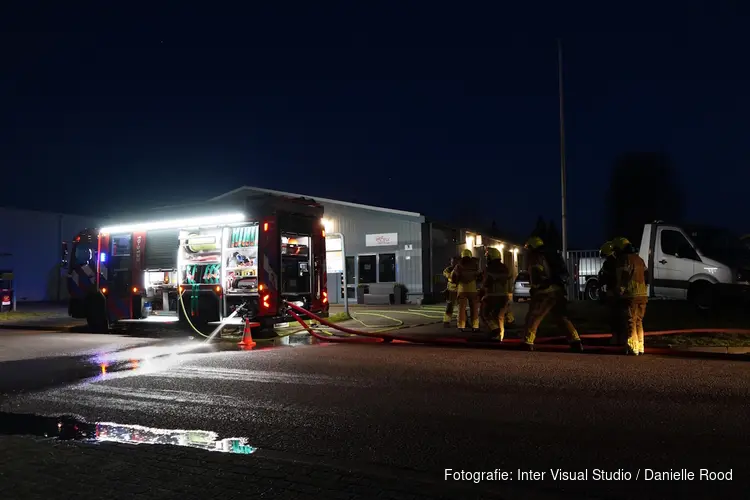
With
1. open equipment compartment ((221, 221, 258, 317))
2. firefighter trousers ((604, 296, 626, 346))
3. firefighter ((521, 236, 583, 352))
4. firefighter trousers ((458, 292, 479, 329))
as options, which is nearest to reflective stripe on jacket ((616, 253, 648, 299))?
firefighter trousers ((604, 296, 626, 346))

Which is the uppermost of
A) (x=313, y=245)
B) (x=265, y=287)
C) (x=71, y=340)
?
(x=313, y=245)

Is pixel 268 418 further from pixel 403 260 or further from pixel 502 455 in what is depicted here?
pixel 403 260

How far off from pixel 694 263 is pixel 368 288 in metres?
15.0

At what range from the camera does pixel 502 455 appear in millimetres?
4797

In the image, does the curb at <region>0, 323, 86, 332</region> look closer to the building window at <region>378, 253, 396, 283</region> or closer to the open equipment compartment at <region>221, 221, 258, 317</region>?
the open equipment compartment at <region>221, 221, 258, 317</region>

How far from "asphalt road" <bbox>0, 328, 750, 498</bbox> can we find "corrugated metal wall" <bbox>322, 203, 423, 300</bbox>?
16237 mm

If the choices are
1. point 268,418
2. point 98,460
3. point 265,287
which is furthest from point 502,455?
point 265,287

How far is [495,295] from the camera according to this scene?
39.1 feet

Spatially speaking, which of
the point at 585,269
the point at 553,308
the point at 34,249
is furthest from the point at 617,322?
the point at 34,249

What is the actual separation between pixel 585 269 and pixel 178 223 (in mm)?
15553

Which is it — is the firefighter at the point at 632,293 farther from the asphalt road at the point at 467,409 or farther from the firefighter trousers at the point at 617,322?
the asphalt road at the point at 467,409

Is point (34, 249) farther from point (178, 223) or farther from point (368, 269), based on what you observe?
point (178, 223)


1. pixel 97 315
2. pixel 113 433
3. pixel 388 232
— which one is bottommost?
pixel 113 433

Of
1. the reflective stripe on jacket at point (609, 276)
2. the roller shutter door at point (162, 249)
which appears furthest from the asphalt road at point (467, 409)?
the roller shutter door at point (162, 249)
